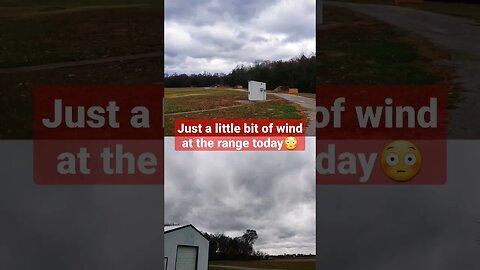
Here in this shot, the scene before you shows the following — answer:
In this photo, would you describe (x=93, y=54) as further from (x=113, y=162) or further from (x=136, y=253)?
(x=136, y=253)

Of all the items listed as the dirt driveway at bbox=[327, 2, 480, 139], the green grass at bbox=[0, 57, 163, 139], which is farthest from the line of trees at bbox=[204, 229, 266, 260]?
the dirt driveway at bbox=[327, 2, 480, 139]

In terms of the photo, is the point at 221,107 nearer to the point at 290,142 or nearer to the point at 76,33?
the point at 290,142

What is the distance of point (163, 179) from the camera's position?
2785 mm

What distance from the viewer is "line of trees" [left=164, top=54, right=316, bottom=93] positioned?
2.76 m

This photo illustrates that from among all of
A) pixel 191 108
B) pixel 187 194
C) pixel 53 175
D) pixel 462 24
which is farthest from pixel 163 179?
pixel 462 24

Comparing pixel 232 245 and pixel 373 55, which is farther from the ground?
pixel 373 55

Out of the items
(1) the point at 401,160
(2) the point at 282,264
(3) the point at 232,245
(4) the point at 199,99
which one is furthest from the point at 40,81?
(1) the point at 401,160

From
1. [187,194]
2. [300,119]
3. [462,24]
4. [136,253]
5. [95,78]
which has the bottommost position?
[136,253]

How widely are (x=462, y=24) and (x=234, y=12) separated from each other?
4.19 ft

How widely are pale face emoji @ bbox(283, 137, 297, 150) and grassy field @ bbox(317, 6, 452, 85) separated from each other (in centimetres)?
35

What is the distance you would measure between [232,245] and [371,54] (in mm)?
1291

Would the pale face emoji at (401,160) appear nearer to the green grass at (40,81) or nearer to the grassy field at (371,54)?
the grassy field at (371,54)

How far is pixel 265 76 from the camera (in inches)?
109

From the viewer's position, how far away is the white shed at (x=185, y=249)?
2.75 m
